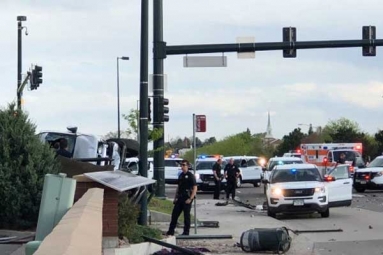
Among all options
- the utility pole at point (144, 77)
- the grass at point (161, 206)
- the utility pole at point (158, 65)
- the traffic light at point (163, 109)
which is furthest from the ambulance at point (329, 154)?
the utility pole at point (144, 77)

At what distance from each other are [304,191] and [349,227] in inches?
119

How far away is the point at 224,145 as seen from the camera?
114312 mm

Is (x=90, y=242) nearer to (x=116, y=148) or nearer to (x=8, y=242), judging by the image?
(x=8, y=242)

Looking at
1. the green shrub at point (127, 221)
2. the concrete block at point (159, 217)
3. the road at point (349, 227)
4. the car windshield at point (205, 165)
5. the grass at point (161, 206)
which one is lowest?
the road at point (349, 227)

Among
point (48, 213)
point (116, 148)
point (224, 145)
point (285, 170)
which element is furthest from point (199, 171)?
point (224, 145)

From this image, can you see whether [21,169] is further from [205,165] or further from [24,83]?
[205,165]

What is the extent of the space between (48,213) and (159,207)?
1401 cm

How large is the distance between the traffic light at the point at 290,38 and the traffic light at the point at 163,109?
5.92 m

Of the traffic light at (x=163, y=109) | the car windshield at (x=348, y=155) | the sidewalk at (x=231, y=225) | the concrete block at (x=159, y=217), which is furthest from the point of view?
the car windshield at (x=348, y=155)

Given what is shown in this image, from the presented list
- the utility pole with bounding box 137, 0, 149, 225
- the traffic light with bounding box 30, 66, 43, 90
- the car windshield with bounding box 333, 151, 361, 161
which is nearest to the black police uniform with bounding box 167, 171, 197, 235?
the utility pole with bounding box 137, 0, 149, 225

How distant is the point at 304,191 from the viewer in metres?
23.6

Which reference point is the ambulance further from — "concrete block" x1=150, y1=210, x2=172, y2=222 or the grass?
"concrete block" x1=150, y1=210, x2=172, y2=222

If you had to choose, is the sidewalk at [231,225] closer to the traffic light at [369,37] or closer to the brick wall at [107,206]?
the brick wall at [107,206]

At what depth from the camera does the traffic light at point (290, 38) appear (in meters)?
26.3
